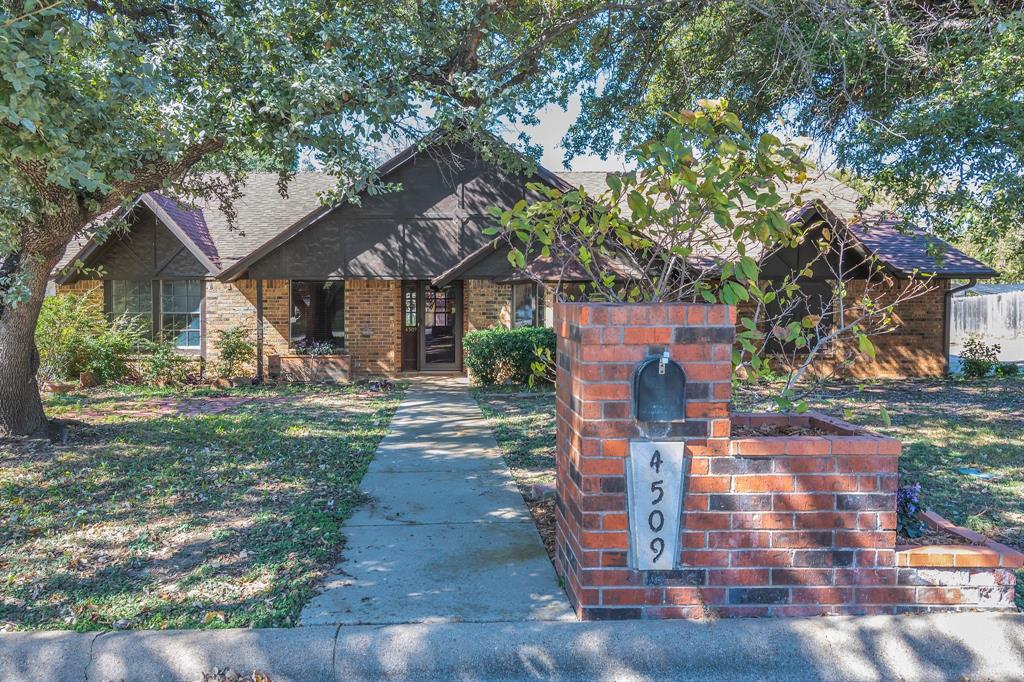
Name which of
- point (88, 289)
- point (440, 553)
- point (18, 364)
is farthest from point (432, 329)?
point (440, 553)

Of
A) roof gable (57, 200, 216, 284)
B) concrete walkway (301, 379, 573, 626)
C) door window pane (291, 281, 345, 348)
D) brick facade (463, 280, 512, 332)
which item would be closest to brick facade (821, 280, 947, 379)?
brick facade (463, 280, 512, 332)

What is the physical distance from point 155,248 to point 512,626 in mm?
15369

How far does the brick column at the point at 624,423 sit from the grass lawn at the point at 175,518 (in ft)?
5.26

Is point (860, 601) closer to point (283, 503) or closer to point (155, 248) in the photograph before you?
point (283, 503)

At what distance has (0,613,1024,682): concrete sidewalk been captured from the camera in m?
3.13

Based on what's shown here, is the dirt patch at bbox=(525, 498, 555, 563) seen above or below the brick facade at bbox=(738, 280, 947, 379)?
below

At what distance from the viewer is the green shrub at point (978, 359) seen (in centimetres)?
1611

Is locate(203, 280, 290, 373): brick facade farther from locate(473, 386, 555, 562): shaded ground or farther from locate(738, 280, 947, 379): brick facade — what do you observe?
locate(738, 280, 947, 379): brick facade

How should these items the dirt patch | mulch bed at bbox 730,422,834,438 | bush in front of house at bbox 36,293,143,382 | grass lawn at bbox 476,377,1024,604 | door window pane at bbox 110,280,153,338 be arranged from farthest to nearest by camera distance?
door window pane at bbox 110,280,153,338 → bush in front of house at bbox 36,293,143,382 → grass lawn at bbox 476,377,1024,604 → the dirt patch → mulch bed at bbox 730,422,834,438

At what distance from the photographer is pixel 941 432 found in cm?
911

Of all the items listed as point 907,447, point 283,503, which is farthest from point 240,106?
point 907,447

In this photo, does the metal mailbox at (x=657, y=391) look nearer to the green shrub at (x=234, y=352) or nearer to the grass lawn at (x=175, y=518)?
the grass lawn at (x=175, y=518)

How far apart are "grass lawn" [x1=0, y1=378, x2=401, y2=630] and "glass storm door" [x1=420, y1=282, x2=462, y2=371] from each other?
680cm

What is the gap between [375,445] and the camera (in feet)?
27.1
